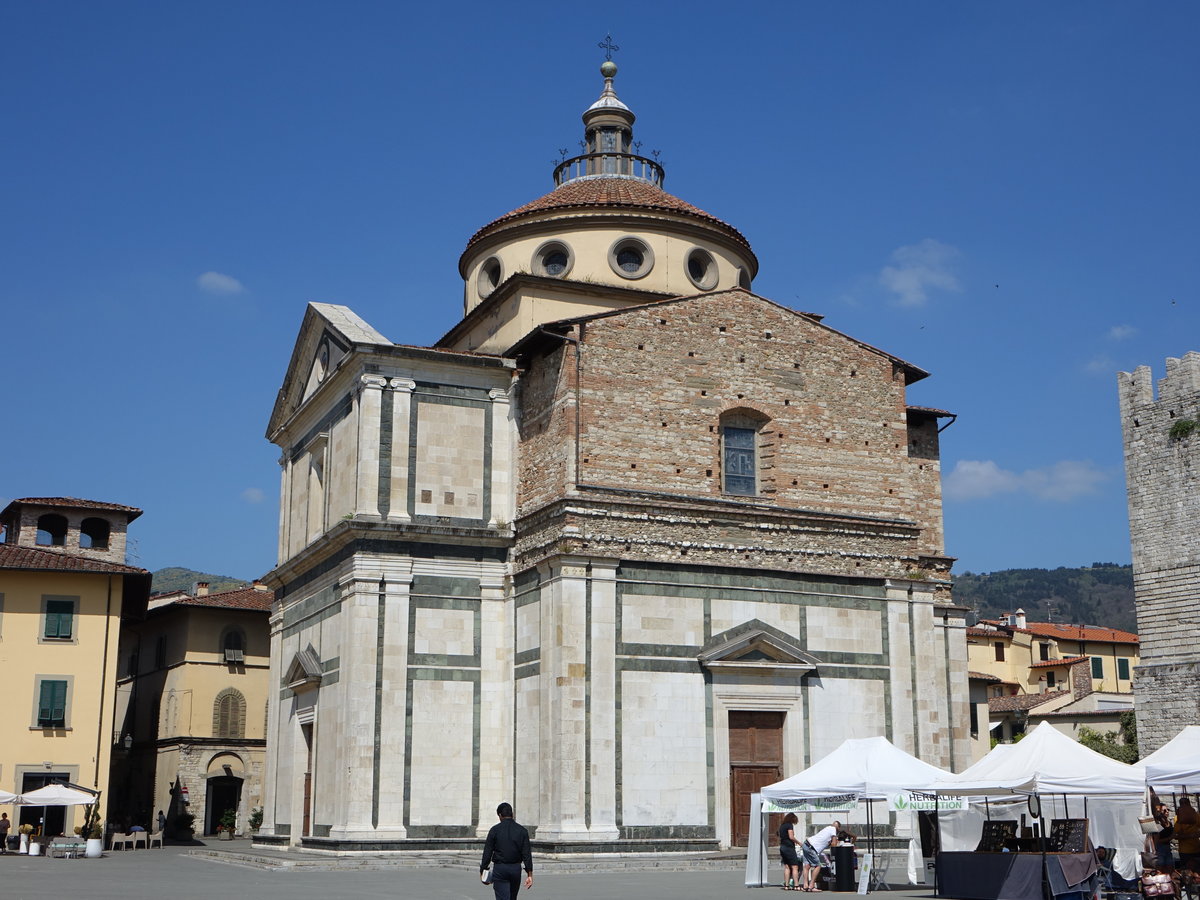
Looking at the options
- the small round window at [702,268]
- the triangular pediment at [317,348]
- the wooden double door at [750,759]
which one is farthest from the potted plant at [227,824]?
the small round window at [702,268]

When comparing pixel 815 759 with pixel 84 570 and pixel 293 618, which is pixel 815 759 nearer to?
pixel 293 618

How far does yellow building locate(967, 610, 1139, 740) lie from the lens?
62219 mm

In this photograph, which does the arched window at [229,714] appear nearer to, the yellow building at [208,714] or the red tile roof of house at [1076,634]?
the yellow building at [208,714]

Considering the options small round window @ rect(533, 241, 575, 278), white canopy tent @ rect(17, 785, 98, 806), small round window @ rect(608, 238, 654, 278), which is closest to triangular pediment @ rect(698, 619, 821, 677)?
small round window @ rect(608, 238, 654, 278)

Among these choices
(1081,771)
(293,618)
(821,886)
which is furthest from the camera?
(293,618)

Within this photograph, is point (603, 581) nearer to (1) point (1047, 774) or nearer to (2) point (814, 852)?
(2) point (814, 852)

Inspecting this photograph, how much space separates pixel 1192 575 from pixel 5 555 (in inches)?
1430

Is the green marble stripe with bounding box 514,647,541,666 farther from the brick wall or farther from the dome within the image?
the dome

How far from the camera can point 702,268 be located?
32406 mm

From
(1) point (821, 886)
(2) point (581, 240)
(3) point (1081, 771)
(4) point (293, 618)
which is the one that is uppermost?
(2) point (581, 240)

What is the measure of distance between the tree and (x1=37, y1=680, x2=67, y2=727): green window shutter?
37.1m

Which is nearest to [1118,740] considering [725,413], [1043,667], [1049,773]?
[1043,667]

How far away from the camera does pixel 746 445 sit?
2817 cm

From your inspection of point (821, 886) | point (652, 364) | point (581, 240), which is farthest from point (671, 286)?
point (821, 886)
